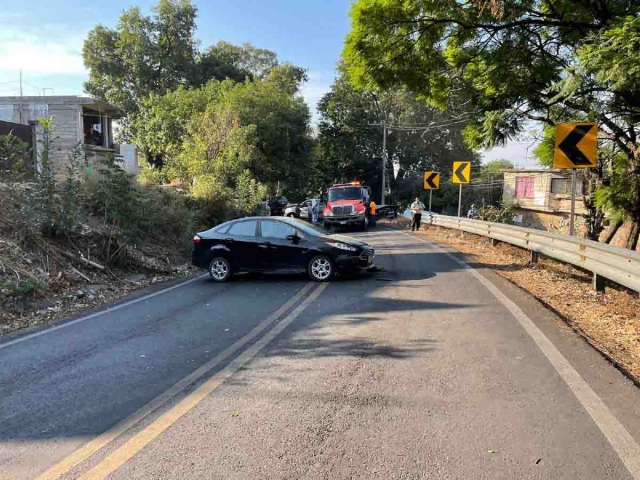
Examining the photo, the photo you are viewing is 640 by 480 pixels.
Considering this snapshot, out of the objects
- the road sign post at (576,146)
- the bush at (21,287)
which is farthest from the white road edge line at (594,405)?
the bush at (21,287)

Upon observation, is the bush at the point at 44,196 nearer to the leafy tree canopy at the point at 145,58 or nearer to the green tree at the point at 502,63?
the green tree at the point at 502,63

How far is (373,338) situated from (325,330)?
2.35ft

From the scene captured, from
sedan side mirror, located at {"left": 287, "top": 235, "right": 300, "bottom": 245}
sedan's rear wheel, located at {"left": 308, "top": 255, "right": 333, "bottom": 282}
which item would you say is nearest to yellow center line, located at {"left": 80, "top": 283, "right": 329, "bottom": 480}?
sedan's rear wheel, located at {"left": 308, "top": 255, "right": 333, "bottom": 282}

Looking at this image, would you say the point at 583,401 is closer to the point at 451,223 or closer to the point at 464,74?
the point at 464,74

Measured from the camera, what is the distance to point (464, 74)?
41.0 ft

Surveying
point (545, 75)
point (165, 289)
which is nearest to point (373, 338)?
point (165, 289)

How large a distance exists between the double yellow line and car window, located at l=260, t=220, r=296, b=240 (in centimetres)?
440

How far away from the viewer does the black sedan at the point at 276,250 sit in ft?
33.4

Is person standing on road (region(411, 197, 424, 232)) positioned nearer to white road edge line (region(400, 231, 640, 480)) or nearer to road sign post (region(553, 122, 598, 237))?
road sign post (region(553, 122, 598, 237))

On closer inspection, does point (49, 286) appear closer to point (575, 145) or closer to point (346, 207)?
point (575, 145)

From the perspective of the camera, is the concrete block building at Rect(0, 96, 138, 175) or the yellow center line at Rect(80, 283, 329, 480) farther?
the concrete block building at Rect(0, 96, 138, 175)

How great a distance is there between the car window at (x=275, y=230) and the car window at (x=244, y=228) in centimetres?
22

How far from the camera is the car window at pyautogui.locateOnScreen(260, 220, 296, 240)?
418 inches

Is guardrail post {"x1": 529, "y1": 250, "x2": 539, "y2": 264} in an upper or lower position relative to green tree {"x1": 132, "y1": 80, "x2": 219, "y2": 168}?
lower
